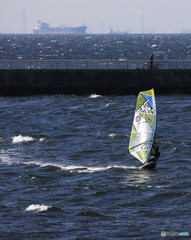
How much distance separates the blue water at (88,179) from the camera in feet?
68.7

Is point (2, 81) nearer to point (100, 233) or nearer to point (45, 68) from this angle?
point (45, 68)

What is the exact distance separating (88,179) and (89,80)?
3034cm

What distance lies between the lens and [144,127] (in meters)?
30.0

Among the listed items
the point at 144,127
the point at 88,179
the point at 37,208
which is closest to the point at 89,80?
the point at 144,127

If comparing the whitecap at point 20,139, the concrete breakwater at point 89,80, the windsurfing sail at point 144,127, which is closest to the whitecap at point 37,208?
the windsurfing sail at point 144,127

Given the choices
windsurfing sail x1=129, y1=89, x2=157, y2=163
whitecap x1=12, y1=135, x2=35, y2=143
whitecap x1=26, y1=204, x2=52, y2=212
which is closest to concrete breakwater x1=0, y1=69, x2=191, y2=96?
whitecap x1=12, y1=135, x2=35, y2=143

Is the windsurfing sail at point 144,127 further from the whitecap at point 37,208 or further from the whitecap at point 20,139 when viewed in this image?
the whitecap at point 20,139

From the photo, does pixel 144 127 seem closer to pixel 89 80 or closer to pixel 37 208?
pixel 37 208

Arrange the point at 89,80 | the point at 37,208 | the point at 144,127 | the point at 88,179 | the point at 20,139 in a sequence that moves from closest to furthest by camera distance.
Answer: the point at 37,208 < the point at 88,179 < the point at 144,127 < the point at 20,139 < the point at 89,80

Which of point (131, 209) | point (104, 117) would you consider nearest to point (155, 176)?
point (131, 209)

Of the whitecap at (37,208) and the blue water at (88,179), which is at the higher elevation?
the whitecap at (37,208)

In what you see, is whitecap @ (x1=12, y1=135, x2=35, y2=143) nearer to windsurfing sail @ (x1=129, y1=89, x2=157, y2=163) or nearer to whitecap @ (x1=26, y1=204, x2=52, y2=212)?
windsurfing sail @ (x1=129, y1=89, x2=157, y2=163)

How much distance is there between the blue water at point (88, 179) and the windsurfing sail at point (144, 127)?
1125 mm

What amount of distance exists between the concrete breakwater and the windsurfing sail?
26788mm
